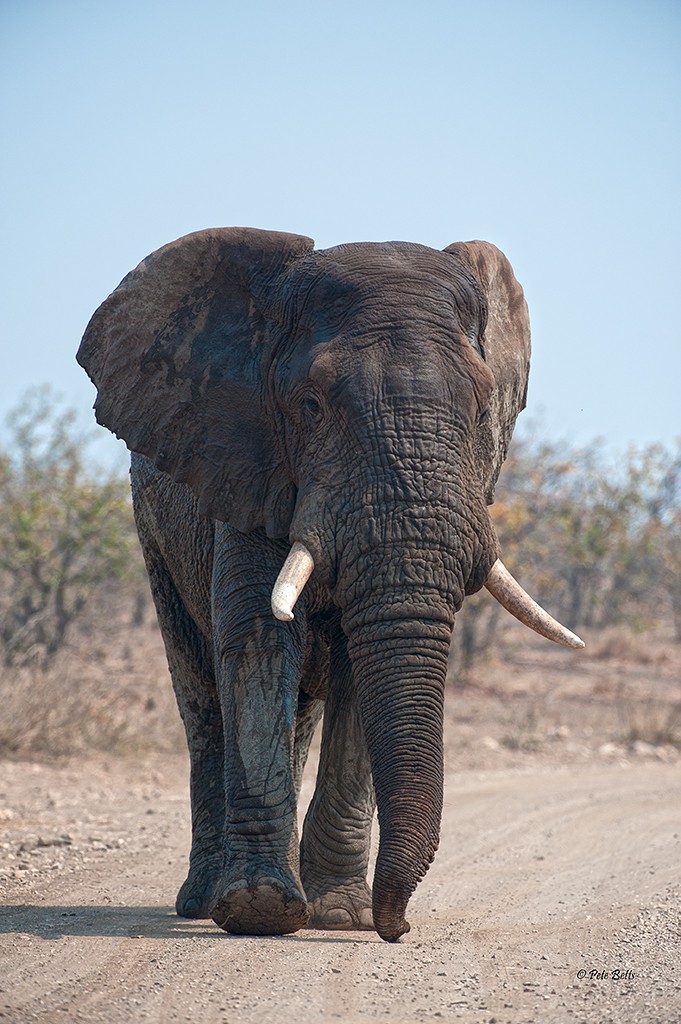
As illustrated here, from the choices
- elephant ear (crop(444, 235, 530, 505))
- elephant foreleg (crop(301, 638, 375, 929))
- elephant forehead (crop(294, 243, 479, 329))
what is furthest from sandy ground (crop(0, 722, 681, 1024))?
elephant forehead (crop(294, 243, 479, 329))

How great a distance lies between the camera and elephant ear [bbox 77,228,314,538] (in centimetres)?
691

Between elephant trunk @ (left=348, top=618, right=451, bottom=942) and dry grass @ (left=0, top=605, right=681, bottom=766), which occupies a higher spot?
elephant trunk @ (left=348, top=618, right=451, bottom=942)

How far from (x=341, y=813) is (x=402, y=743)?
1.24 metres

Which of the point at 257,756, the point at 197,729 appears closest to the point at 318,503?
the point at 257,756

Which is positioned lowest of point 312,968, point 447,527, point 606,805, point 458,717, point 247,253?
point 458,717

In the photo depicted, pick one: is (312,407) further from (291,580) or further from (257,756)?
(257,756)

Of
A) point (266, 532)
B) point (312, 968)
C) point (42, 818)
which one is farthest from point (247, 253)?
point (42, 818)

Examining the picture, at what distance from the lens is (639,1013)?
16.7ft

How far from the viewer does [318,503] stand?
625 cm

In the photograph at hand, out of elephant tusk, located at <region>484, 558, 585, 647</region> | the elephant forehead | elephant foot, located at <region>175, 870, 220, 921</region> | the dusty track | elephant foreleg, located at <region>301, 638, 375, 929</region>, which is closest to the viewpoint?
the dusty track

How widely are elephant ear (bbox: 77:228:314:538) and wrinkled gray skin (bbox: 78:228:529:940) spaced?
1 centimetres

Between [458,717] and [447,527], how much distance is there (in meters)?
11.6

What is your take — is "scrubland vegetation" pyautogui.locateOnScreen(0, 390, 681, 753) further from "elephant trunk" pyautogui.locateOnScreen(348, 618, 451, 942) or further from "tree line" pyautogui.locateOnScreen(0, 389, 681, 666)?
"elephant trunk" pyautogui.locateOnScreen(348, 618, 451, 942)

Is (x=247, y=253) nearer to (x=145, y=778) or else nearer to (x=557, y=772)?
(x=145, y=778)
